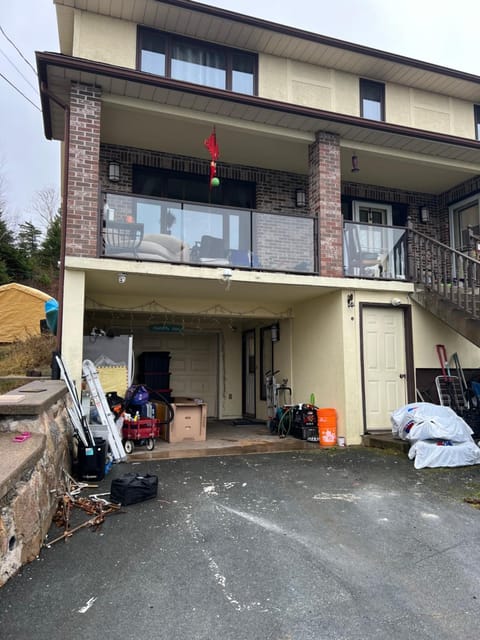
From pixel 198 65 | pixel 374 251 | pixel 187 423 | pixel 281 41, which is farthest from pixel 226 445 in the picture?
pixel 281 41

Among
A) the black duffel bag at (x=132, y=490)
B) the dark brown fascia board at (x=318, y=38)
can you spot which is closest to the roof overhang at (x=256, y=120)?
the dark brown fascia board at (x=318, y=38)

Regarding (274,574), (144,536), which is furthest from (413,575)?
(144,536)

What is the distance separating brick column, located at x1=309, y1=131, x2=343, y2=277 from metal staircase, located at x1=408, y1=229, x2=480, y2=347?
67.4 inches

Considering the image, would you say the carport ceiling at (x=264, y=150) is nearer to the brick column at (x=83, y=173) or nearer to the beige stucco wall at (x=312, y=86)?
the brick column at (x=83, y=173)

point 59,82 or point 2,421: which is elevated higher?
point 59,82

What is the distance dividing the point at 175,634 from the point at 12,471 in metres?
1.51

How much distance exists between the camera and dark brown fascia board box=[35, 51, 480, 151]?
6.87 meters

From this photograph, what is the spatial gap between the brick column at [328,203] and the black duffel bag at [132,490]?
4925 millimetres

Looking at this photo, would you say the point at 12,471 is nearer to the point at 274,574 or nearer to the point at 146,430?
the point at 274,574

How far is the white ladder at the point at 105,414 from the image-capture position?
6.69 metres

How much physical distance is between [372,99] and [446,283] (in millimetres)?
4859

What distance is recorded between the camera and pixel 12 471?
3129mm

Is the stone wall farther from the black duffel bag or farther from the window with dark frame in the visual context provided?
the window with dark frame

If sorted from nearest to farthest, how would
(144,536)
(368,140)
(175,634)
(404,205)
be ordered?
(175,634) < (144,536) < (368,140) < (404,205)
